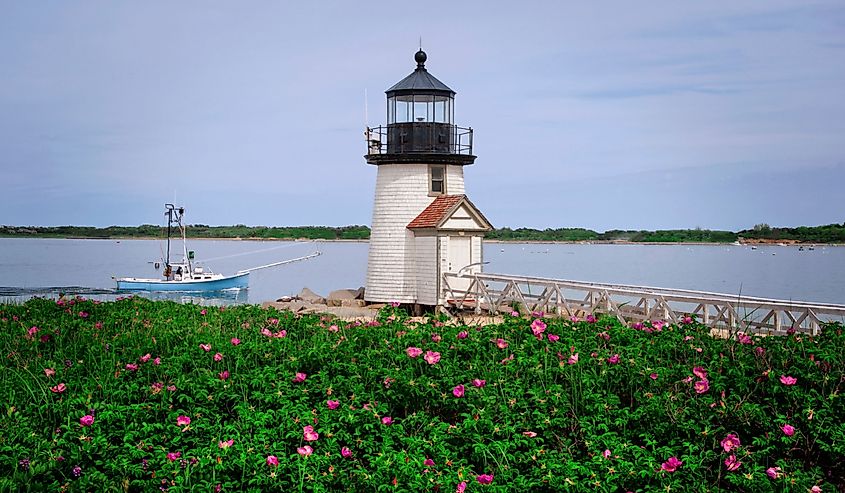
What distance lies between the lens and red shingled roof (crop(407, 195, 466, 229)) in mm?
23844

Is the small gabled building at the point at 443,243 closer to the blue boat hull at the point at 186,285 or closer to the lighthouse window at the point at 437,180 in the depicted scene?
the lighthouse window at the point at 437,180

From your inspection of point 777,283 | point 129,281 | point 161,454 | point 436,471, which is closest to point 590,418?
point 436,471

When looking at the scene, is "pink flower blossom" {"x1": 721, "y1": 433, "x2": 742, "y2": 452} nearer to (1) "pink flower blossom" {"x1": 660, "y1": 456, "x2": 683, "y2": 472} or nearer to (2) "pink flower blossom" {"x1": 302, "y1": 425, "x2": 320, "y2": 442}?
(1) "pink flower blossom" {"x1": 660, "y1": 456, "x2": 683, "y2": 472}

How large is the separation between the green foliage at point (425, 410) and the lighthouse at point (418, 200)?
13357 mm

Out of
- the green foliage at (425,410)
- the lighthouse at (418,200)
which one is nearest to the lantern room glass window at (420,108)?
the lighthouse at (418,200)

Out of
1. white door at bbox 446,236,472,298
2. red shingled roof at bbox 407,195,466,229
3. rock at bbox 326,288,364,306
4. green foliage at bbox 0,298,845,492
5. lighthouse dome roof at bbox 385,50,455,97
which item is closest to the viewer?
green foliage at bbox 0,298,845,492

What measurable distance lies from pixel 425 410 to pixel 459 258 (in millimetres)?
15794

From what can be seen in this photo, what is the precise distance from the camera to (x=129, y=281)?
2002 inches

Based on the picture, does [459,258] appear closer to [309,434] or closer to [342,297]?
[342,297]

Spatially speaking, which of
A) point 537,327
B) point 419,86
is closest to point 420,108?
point 419,86

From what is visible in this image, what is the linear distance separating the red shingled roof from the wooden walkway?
5.22 ft

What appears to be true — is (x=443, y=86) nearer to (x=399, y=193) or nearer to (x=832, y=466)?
(x=399, y=193)

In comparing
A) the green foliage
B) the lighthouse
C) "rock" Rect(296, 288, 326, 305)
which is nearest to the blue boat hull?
"rock" Rect(296, 288, 326, 305)

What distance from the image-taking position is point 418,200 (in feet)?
81.4
